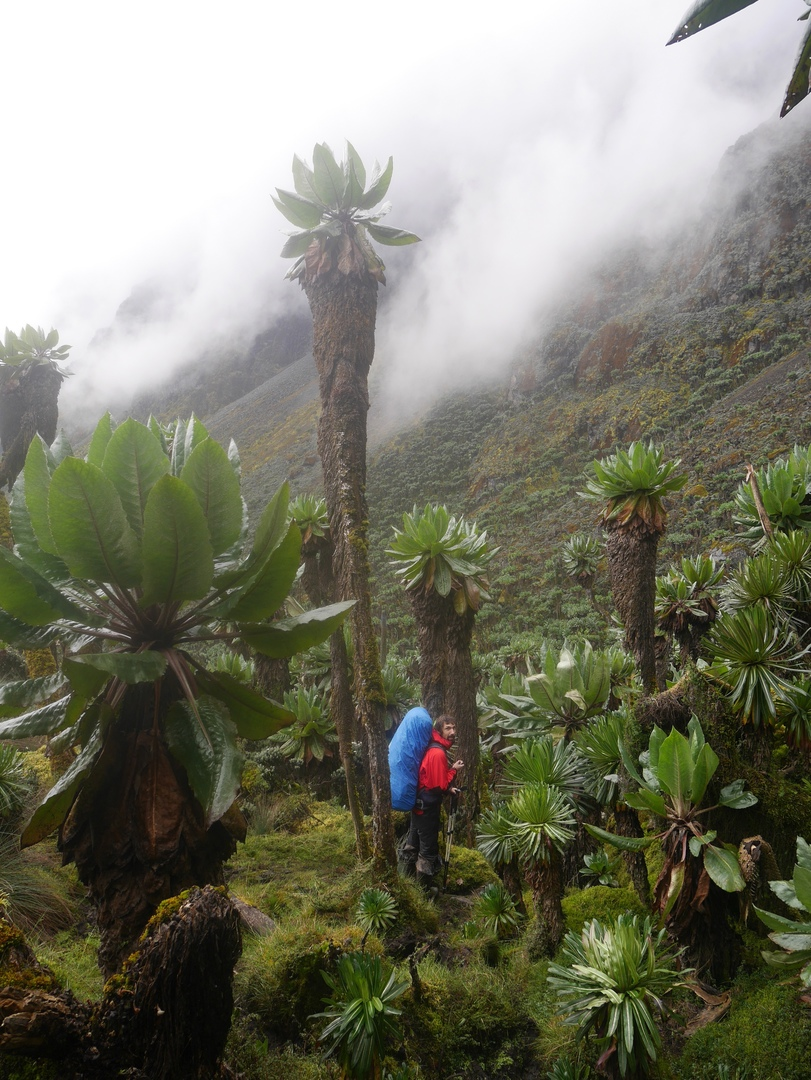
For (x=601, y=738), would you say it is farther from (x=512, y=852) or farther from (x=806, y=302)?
(x=806, y=302)

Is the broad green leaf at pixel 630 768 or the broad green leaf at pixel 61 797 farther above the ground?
the broad green leaf at pixel 61 797

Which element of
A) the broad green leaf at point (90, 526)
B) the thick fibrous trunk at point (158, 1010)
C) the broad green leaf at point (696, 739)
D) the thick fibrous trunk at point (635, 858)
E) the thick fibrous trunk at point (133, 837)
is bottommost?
the thick fibrous trunk at point (635, 858)

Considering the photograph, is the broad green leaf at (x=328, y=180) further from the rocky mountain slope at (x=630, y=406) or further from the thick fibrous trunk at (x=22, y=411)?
the rocky mountain slope at (x=630, y=406)

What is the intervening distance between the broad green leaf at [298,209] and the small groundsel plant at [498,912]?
225 inches

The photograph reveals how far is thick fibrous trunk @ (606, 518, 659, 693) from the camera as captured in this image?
20.0 feet

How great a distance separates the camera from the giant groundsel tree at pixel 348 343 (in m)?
4.48

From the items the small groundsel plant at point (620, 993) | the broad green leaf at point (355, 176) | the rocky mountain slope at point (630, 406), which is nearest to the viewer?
the small groundsel plant at point (620, 993)

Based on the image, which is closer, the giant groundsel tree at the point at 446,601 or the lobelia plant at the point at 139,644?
the lobelia plant at the point at 139,644

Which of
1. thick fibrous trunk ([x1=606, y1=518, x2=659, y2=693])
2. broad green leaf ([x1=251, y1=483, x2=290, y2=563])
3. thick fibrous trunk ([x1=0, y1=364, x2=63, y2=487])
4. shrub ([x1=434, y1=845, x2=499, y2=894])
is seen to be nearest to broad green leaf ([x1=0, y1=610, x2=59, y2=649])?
broad green leaf ([x1=251, y1=483, x2=290, y2=563])

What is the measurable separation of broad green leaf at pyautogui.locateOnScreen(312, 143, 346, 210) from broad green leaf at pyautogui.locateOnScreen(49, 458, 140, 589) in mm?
4946

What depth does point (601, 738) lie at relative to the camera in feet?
13.1

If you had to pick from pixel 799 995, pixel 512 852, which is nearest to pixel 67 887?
pixel 512 852

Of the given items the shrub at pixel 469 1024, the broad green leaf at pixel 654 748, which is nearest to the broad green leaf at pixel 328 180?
the broad green leaf at pixel 654 748

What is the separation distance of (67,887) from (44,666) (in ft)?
7.94
